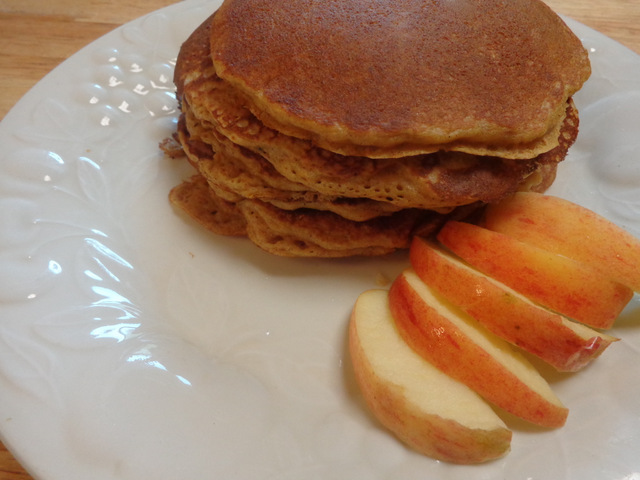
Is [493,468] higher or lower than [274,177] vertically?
lower

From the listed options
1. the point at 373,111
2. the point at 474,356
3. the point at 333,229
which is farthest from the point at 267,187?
the point at 474,356

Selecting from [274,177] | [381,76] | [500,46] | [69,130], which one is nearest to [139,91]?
[69,130]

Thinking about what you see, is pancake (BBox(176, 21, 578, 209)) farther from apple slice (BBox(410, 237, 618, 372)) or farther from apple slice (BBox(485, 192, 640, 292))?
apple slice (BBox(410, 237, 618, 372))

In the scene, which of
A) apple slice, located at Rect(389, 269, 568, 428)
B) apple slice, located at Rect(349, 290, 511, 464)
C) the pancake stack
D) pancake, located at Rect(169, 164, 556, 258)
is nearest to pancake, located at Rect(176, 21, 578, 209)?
the pancake stack

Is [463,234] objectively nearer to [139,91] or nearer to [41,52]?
[139,91]

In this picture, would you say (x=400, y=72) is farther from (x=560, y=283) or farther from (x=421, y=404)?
(x=421, y=404)

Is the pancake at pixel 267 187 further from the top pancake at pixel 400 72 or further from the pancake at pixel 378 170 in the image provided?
the top pancake at pixel 400 72
